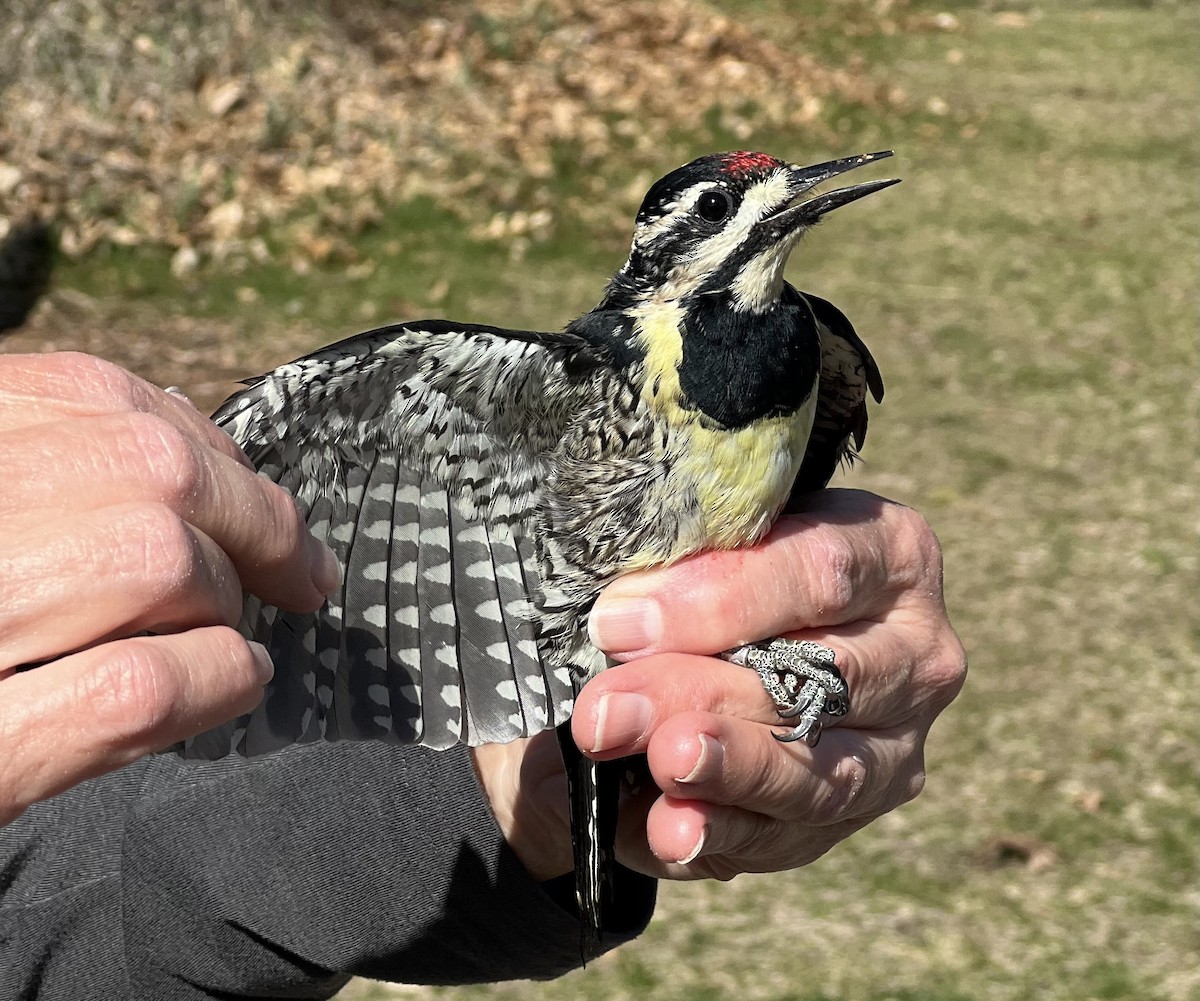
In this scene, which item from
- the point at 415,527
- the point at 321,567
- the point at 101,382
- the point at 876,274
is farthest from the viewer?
the point at 876,274

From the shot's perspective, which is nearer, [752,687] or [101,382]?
[101,382]

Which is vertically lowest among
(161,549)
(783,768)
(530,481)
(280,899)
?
(280,899)

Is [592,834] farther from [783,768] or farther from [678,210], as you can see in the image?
[678,210]

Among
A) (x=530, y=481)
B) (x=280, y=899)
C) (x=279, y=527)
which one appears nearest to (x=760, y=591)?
(x=530, y=481)

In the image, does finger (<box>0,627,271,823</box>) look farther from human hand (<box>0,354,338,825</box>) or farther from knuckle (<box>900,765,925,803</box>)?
knuckle (<box>900,765,925,803</box>)

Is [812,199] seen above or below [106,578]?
above

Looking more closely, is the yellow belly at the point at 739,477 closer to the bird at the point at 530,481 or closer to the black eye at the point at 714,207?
the bird at the point at 530,481
